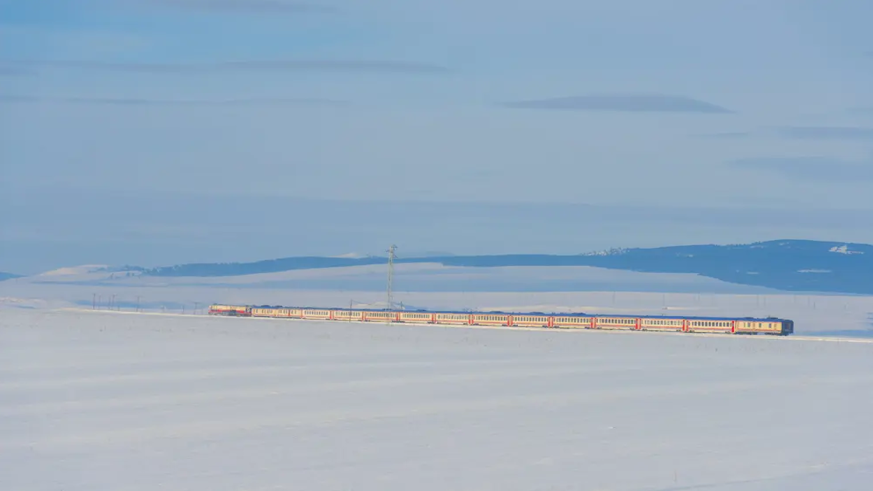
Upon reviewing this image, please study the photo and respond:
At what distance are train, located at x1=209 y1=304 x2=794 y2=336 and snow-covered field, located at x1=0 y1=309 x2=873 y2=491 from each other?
3330 centimetres

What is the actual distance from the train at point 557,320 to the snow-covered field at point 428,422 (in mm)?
33302

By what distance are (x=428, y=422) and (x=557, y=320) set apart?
66.9 meters

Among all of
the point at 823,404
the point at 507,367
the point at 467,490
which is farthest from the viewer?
the point at 507,367

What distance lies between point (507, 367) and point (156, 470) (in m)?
23.0

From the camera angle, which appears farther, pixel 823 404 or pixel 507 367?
pixel 507 367

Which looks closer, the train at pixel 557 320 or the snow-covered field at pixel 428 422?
the snow-covered field at pixel 428 422

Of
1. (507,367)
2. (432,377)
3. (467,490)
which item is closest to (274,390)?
(432,377)

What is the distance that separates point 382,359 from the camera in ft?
152

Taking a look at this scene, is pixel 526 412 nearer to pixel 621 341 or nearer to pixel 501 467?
pixel 501 467

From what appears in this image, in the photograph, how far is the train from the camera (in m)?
82.2

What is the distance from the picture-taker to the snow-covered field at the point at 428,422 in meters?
20.2

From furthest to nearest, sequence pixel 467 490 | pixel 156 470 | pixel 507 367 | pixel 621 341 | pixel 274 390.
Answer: pixel 621 341
pixel 507 367
pixel 274 390
pixel 156 470
pixel 467 490

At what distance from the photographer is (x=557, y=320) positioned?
92438mm

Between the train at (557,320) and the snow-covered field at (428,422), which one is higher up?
the train at (557,320)
